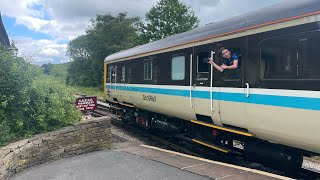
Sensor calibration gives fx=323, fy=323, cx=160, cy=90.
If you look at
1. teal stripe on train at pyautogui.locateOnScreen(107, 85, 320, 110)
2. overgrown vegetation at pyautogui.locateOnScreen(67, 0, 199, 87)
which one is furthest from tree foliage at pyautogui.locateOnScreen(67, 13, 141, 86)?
teal stripe on train at pyautogui.locateOnScreen(107, 85, 320, 110)

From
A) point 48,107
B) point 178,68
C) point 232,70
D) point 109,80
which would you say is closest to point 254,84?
point 232,70

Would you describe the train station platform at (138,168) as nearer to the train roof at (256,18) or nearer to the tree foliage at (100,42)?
the train roof at (256,18)

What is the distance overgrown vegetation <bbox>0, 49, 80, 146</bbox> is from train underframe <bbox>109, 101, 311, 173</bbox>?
3.19 m

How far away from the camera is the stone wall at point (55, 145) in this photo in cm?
643

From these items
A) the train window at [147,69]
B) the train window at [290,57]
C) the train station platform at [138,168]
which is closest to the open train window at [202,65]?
the train window at [290,57]

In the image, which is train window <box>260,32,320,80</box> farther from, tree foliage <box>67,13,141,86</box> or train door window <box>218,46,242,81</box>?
tree foliage <box>67,13,141,86</box>

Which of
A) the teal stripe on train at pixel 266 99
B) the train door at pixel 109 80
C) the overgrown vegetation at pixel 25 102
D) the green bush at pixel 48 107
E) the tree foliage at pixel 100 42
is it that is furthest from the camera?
the tree foliage at pixel 100 42

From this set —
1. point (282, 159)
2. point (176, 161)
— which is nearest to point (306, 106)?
point (282, 159)

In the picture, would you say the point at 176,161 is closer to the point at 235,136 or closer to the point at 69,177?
the point at 235,136

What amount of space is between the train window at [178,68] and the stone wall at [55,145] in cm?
230

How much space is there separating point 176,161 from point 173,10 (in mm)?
49272

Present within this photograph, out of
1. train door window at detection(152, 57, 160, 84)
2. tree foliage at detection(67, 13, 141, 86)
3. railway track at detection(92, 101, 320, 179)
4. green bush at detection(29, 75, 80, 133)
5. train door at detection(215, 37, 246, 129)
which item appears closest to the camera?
train door at detection(215, 37, 246, 129)

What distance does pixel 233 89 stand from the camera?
6496 mm

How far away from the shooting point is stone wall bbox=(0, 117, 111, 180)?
643cm
